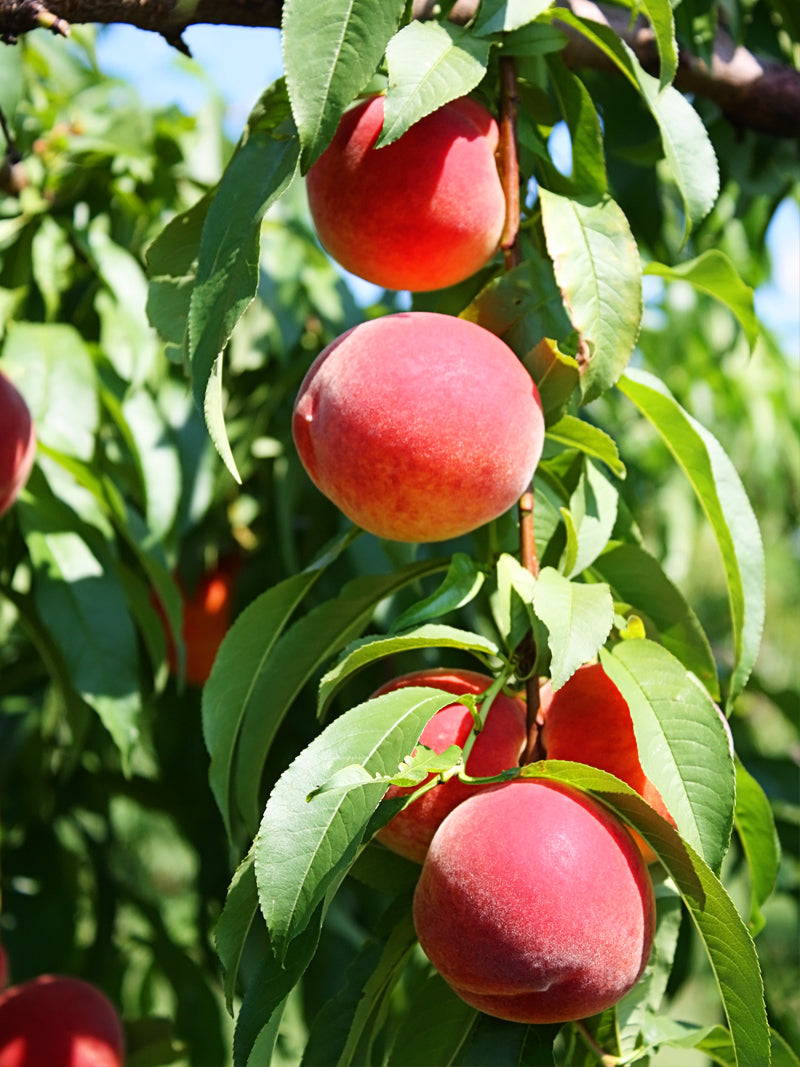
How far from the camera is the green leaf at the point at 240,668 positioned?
2.24 ft

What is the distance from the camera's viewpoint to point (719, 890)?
1.70 ft

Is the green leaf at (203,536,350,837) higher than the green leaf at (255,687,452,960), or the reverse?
the green leaf at (255,687,452,960)

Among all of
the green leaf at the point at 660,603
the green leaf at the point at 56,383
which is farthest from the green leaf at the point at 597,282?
the green leaf at the point at 56,383

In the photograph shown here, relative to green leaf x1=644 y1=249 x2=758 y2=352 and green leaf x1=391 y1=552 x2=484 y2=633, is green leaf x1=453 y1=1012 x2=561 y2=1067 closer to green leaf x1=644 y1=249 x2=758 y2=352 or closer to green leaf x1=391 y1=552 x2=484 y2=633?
green leaf x1=391 y1=552 x2=484 y2=633

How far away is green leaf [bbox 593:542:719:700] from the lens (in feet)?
2.28

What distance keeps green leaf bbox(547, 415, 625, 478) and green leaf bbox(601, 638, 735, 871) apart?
0.40 ft

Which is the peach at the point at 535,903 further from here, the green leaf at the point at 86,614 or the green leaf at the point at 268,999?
the green leaf at the point at 86,614

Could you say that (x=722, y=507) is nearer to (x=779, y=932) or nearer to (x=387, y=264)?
(x=387, y=264)

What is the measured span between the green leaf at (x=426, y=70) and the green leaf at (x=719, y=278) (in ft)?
0.66

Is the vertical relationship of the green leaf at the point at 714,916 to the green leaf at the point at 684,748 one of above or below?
below

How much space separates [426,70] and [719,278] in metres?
0.28

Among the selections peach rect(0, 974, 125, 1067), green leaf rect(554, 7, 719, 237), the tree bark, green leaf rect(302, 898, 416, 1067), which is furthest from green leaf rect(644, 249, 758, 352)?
peach rect(0, 974, 125, 1067)

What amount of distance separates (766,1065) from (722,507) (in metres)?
0.32

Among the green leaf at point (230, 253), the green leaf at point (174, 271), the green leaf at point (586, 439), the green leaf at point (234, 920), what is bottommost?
the green leaf at point (234, 920)
